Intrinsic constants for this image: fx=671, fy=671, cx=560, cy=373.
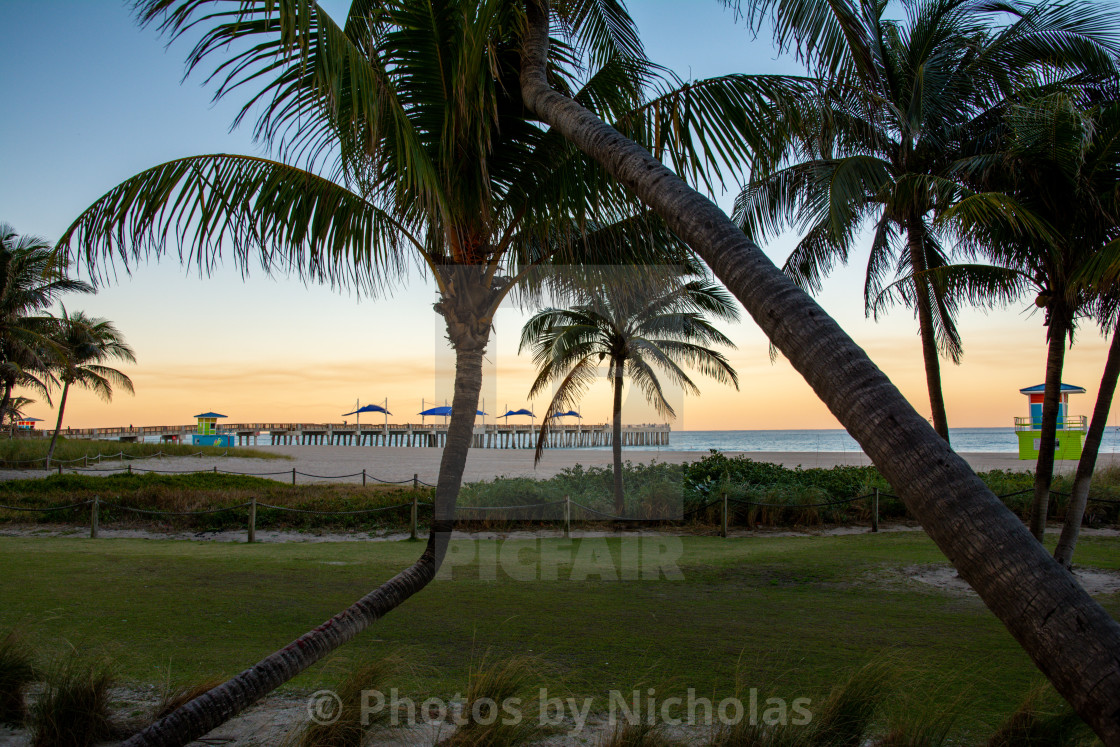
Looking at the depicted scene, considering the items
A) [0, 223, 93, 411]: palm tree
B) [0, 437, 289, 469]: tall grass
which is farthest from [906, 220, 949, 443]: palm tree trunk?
[0, 437, 289, 469]: tall grass

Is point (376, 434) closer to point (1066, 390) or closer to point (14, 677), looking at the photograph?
point (1066, 390)

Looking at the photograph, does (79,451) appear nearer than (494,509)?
No

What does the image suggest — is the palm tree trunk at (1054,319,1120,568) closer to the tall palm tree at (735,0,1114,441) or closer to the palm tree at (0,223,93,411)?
the tall palm tree at (735,0,1114,441)

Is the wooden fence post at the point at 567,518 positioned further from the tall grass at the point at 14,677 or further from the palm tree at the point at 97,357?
the palm tree at the point at 97,357

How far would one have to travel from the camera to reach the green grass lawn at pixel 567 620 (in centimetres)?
468

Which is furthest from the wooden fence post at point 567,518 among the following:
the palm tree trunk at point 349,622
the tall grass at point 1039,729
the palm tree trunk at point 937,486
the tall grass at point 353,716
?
the palm tree trunk at point 937,486

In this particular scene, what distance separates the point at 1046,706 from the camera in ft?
12.1

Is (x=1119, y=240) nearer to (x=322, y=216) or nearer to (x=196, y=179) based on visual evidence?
(x=322, y=216)

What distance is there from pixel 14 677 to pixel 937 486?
16.6 feet

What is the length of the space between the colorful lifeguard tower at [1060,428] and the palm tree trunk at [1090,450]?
2404cm

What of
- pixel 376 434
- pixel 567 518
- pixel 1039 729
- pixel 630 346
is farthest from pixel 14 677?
pixel 376 434

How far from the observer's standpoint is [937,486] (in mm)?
1932

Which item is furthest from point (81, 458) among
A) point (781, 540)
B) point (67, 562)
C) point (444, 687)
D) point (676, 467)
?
point (444, 687)

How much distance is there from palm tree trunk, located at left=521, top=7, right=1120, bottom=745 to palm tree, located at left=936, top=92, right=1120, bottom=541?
13.4ft
